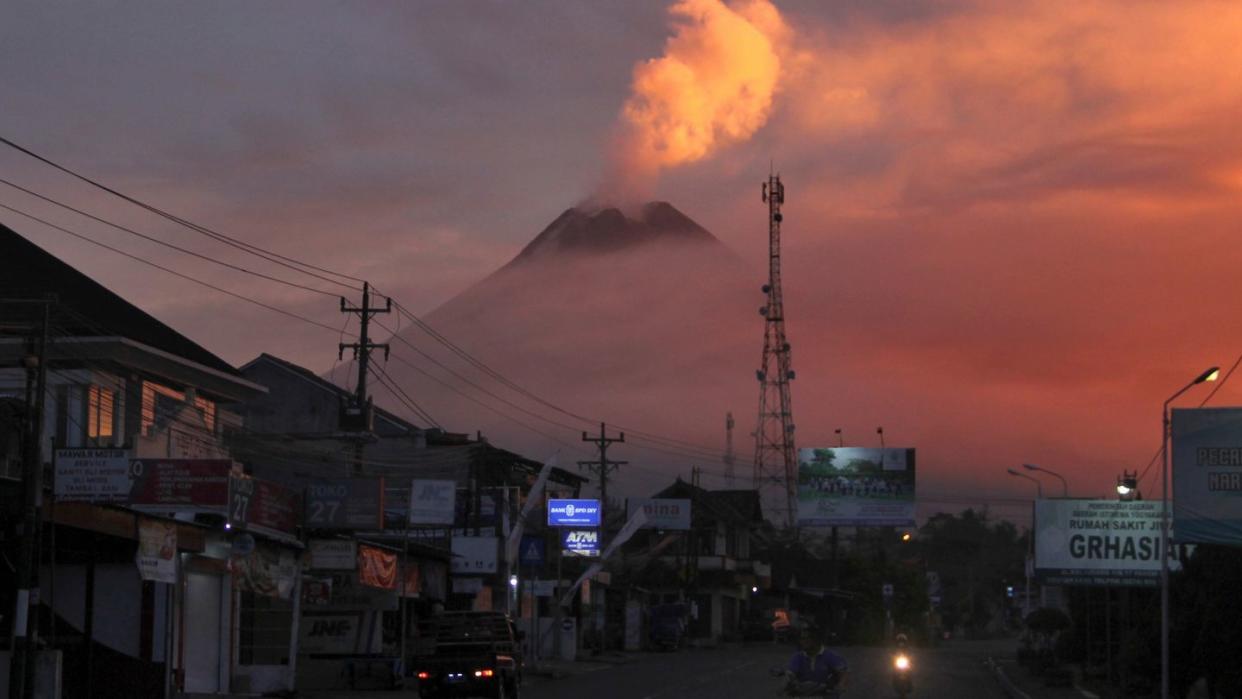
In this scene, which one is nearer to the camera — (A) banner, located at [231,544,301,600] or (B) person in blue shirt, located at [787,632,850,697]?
(B) person in blue shirt, located at [787,632,850,697]

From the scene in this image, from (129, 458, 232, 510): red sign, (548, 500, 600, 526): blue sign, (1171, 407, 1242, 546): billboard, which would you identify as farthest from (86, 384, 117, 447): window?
(548, 500, 600, 526): blue sign

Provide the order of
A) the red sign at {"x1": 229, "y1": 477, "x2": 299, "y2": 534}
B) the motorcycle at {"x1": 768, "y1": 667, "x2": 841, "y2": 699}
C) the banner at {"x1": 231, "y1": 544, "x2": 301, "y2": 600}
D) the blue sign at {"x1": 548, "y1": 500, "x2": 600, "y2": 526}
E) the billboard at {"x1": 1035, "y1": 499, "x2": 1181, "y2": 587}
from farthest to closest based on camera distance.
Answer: the blue sign at {"x1": 548, "y1": 500, "x2": 600, "y2": 526}
the billboard at {"x1": 1035, "y1": 499, "x2": 1181, "y2": 587}
the banner at {"x1": 231, "y1": 544, "x2": 301, "y2": 600}
the red sign at {"x1": 229, "y1": 477, "x2": 299, "y2": 534}
the motorcycle at {"x1": 768, "y1": 667, "x2": 841, "y2": 699}

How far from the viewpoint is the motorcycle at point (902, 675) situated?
3412 cm

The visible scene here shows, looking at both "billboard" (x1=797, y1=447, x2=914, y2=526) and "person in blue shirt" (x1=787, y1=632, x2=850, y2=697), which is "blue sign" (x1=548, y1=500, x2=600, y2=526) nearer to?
"billboard" (x1=797, y1=447, x2=914, y2=526)

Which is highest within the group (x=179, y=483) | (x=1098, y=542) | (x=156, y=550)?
(x=179, y=483)

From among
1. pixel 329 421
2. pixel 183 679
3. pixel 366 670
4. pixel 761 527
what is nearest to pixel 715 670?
pixel 366 670

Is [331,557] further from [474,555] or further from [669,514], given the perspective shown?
[669,514]

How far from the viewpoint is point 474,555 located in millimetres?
52031

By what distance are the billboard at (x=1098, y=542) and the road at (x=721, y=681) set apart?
3929mm

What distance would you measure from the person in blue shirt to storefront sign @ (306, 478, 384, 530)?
19.4 m

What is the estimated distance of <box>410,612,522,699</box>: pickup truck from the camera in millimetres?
31891

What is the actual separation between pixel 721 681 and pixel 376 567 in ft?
32.7

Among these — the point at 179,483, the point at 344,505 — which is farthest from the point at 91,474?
the point at 344,505

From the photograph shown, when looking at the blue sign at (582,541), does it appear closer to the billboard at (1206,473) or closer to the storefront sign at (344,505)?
the storefront sign at (344,505)
